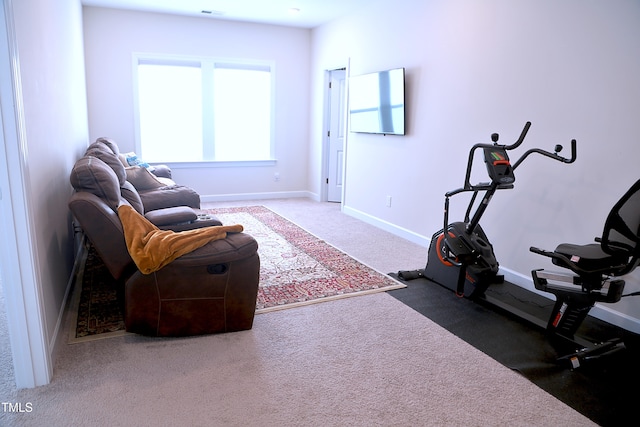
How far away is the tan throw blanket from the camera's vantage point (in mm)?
2231

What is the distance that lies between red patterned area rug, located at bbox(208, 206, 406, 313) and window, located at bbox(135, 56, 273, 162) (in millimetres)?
2194

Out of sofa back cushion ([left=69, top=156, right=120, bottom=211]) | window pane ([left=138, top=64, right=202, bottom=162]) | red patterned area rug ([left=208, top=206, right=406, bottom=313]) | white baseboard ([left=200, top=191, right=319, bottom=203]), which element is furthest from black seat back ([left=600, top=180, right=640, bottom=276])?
window pane ([left=138, top=64, right=202, bottom=162])

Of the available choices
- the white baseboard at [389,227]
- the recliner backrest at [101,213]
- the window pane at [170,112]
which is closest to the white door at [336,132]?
the white baseboard at [389,227]

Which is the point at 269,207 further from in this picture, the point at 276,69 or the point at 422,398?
the point at 422,398

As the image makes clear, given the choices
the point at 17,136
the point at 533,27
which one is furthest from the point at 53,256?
the point at 533,27

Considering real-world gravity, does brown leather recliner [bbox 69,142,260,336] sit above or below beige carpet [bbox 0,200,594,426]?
Result: above

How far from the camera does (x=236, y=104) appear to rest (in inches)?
262

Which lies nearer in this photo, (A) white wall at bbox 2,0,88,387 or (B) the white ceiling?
(A) white wall at bbox 2,0,88,387

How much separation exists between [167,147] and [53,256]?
164 inches

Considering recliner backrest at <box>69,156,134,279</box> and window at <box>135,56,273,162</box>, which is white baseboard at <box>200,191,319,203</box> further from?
recliner backrest at <box>69,156,134,279</box>

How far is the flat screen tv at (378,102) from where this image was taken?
185 inches

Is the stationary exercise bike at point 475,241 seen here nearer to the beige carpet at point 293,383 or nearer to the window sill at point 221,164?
the beige carpet at point 293,383

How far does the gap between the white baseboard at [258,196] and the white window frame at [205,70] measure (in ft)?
1.57

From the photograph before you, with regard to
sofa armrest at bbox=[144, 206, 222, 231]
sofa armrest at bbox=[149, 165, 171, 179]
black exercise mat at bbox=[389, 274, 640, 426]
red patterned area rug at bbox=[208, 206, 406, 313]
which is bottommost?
black exercise mat at bbox=[389, 274, 640, 426]
